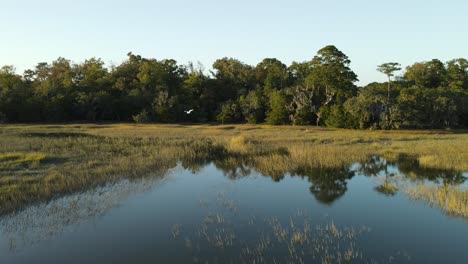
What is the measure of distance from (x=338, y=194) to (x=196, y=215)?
6.83m

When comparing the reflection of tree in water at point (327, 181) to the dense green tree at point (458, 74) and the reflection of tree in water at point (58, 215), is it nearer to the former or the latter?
the reflection of tree in water at point (58, 215)

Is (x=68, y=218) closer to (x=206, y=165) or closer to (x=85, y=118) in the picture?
(x=206, y=165)

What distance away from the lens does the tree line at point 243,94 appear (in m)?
50.3

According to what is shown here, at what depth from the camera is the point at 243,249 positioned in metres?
9.93

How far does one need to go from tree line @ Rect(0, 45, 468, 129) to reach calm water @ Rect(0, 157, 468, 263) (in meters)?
36.5

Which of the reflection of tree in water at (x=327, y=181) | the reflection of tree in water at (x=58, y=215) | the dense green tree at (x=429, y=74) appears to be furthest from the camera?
the dense green tree at (x=429, y=74)

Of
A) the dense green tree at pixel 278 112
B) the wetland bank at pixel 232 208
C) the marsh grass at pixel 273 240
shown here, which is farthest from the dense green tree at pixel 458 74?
the marsh grass at pixel 273 240

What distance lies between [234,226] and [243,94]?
56169mm

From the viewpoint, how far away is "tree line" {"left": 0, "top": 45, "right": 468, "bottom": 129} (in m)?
50.3

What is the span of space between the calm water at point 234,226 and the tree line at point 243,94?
36529 millimetres

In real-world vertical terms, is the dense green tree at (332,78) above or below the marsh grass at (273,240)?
above

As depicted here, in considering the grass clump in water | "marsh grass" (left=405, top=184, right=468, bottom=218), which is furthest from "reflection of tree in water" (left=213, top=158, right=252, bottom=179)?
the grass clump in water

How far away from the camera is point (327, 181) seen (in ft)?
61.3

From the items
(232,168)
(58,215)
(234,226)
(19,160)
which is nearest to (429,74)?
(232,168)
